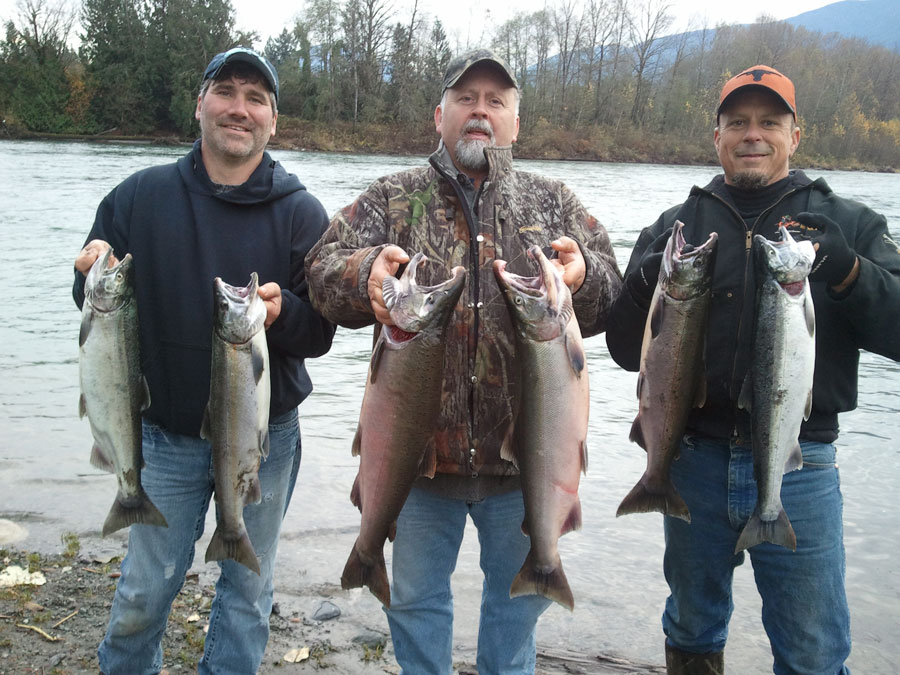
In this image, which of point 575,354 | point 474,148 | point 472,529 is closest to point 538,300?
point 575,354

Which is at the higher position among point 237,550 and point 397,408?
point 397,408

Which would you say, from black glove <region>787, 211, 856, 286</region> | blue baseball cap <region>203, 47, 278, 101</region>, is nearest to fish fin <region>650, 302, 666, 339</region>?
black glove <region>787, 211, 856, 286</region>

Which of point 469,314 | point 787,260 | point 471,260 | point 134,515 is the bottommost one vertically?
point 134,515

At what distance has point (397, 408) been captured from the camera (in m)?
2.94

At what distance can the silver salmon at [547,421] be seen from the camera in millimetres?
2912

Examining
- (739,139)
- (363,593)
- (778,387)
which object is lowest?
(363,593)

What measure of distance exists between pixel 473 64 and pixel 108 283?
175 cm

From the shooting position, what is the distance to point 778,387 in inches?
118

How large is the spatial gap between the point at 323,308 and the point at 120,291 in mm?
808

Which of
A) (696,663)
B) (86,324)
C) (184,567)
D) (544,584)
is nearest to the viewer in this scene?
(544,584)

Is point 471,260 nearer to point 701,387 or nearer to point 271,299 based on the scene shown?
point 271,299

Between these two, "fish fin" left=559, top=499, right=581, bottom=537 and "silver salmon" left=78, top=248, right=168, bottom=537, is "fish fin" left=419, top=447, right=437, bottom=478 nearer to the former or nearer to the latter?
"fish fin" left=559, top=499, right=581, bottom=537

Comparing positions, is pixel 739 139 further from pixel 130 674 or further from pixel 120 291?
pixel 130 674

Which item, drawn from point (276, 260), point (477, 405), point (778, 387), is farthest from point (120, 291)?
point (778, 387)
